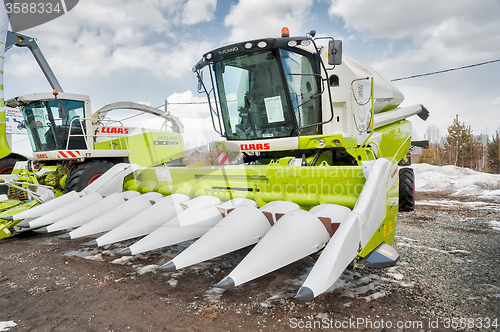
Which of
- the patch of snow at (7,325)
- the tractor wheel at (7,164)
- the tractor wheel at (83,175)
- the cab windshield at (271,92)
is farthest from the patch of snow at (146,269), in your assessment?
the tractor wheel at (7,164)

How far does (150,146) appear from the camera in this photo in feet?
26.6

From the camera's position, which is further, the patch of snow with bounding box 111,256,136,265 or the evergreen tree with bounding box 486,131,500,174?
the evergreen tree with bounding box 486,131,500,174

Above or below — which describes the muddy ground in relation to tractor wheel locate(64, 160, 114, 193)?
below

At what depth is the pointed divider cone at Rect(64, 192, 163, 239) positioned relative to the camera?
2639 millimetres

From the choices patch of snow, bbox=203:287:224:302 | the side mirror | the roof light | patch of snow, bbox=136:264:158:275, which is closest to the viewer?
patch of snow, bbox=203:287:224:302

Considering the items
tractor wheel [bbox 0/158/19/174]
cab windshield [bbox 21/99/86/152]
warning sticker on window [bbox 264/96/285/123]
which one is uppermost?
cab windshield [bbox 21/99/86/152]

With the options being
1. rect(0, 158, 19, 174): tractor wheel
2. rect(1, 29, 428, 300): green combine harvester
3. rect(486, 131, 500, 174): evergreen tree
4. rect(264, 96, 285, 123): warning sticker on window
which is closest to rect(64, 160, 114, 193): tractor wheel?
rect(1, 29, 428, 300): green combine harvester

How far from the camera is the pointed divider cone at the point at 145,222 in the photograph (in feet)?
8.02

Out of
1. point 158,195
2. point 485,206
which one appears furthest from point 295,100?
point 485,206

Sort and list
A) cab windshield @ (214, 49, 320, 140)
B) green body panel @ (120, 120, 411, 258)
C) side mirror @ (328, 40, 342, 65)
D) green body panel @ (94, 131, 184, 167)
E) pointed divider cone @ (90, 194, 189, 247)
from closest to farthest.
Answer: pointed divider cone @ (90, 194, 189, 247), green body panel @ (120, 120, 411, 258), side mirror @ (328, 40, 342, 65), cab windshield @ (214, 49, 320, 140), green body panel @ (94, 131, 184, 167)

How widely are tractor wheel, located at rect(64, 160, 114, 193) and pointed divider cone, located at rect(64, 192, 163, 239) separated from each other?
318cm

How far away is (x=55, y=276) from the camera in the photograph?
106 inches

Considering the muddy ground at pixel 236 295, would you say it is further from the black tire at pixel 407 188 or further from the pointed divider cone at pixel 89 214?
the black tire at pixel 407 188

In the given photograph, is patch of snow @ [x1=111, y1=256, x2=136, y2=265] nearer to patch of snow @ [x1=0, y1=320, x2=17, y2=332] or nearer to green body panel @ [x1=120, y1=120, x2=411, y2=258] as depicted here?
green body panel @ [x1=120, y1=120, x2=411, y2=258]
